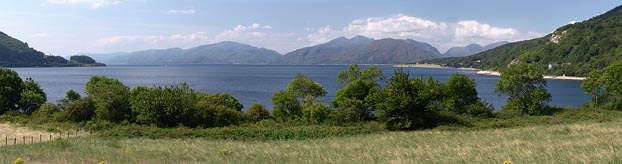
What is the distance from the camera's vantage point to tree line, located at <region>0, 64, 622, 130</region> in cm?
4506

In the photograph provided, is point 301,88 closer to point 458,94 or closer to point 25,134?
point 458,94

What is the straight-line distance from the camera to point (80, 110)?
158 feet

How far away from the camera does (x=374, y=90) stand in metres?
50.5

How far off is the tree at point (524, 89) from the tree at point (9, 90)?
5865 cm

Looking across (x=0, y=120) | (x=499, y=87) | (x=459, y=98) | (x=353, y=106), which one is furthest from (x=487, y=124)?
(x=0, y=120)

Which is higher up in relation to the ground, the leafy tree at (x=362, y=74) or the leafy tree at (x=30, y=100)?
the leafy tree at (x=362, y=74)

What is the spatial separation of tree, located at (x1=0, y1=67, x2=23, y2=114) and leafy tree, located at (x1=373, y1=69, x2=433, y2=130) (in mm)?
43414

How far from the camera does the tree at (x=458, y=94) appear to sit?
176ft

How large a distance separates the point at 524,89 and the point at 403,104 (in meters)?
21.9

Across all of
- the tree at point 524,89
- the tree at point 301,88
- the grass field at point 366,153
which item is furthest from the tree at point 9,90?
the tree at point 524,89

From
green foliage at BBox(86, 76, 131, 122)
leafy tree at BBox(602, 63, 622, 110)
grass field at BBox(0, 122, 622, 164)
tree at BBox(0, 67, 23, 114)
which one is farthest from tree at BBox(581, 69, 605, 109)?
tree at BBox(0, 67, 23, 114)

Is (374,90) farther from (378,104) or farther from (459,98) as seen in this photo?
(459,98)

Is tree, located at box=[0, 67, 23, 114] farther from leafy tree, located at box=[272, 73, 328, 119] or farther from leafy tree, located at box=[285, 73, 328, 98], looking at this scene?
leafy tree, located at box=[285, 73, 328, 98]

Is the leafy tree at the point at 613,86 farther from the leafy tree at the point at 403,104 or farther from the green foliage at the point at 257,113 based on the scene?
the green foliage at the point at 257,113
